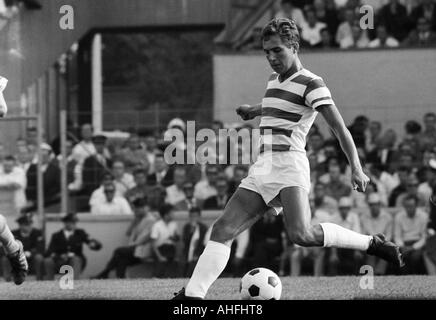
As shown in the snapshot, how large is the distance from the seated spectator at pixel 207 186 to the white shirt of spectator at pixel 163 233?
2.57 feet

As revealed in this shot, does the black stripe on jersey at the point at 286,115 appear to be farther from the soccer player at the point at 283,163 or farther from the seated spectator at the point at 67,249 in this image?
the seated spectator at the point at 67,249

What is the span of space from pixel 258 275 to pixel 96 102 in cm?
1672

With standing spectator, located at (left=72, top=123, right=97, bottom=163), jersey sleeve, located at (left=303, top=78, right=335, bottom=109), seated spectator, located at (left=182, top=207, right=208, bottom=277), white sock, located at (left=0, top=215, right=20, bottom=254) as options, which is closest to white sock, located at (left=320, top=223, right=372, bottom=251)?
jersey sleeve, located at (left=303, top=78, right=335, bottom=109)

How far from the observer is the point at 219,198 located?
1675 cm

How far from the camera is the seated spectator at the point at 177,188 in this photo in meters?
16.9

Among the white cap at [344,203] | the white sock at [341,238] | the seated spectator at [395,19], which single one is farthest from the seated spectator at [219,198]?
the white sock at [341,238]

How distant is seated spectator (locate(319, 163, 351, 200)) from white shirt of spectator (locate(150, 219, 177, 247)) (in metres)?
2.20

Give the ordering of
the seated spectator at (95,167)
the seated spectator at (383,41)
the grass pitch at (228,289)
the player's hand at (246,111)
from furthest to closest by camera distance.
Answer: the seated spectator at (383,41) → the seated spectator at (95,167) → the grass pitch at (228,289) → the player's hand at (246,111)

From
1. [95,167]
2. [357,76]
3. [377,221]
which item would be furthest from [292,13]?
[377,221]

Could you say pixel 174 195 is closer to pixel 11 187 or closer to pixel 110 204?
pixel 110 204

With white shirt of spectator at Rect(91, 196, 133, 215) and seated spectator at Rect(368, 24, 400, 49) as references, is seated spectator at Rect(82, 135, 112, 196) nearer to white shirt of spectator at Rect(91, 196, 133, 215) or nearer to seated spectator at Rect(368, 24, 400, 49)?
white shirt of spectator at Rect(91, 196, 133, 215)

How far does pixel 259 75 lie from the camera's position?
66.3 feet

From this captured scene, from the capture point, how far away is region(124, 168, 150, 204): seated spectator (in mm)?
17016

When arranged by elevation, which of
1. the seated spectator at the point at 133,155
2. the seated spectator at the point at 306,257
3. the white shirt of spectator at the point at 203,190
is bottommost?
the seated spectator at the point at 306,257
